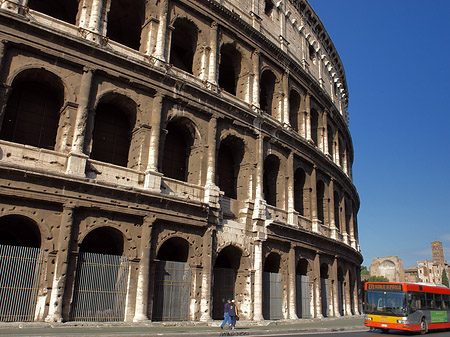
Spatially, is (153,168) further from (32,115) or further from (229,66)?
(229,66)

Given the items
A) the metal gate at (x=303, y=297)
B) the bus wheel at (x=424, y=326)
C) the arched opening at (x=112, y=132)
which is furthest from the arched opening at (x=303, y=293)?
the arched opening at (x=112, y=132)

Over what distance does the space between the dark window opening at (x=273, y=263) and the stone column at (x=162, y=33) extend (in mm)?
9831

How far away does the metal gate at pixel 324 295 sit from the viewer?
22.2 m

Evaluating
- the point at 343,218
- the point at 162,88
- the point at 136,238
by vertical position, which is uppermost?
the point at 162,88

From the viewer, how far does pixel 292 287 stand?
19281 mm

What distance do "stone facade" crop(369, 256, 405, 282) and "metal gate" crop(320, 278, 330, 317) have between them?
A: 61.8m

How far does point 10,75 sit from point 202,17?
28.8 feet

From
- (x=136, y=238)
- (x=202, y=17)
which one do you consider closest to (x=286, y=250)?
(x=136, y=238)

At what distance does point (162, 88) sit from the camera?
15945mm

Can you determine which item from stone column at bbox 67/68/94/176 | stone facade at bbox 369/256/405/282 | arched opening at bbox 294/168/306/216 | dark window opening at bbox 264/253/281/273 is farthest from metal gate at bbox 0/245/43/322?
stone facade at bbox 369/256/405/282

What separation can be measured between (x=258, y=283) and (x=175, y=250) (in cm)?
386

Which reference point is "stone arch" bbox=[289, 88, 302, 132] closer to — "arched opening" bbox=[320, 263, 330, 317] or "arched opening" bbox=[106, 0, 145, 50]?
"arched opening" bbox=[320, 263, 330, 317]

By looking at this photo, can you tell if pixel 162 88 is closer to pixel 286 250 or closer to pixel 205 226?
pixel 205 226

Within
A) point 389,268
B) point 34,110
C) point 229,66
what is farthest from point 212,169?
point 389,268
